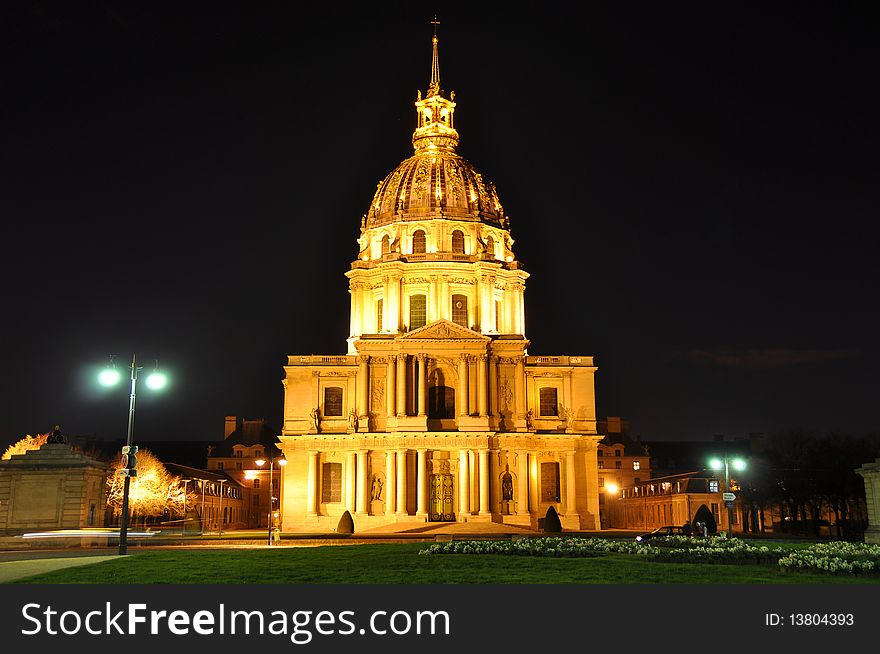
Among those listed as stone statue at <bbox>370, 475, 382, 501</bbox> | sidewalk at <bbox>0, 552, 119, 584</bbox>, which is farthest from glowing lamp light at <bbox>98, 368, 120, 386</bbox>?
stone statue at <bbox>370, 475, 382, 501</bbox>

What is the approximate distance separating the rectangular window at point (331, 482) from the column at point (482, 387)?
490 inches

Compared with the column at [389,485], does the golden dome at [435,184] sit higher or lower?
higher

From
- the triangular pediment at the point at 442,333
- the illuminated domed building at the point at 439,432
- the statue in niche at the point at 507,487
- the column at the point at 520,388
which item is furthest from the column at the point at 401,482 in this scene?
the column at the point at 520,388

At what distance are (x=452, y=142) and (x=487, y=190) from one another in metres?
6.63

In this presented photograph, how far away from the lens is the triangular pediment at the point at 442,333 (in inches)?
3049

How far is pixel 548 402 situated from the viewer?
80688 mm

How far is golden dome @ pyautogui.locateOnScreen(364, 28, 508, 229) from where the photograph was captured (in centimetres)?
9129

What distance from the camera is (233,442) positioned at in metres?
123

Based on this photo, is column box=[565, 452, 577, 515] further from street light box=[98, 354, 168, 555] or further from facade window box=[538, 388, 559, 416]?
street light box=[98, 354, 168, 555]

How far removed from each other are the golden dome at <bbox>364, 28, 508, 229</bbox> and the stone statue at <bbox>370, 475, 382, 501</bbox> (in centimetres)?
2600

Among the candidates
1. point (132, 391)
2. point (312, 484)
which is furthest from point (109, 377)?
point (312, 484)

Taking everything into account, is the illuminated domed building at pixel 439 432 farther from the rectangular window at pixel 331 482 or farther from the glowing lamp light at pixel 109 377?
the glowing lamp light at pixel 109 377

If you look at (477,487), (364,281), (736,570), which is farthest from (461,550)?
(364,281)

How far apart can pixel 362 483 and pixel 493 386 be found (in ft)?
42.0
